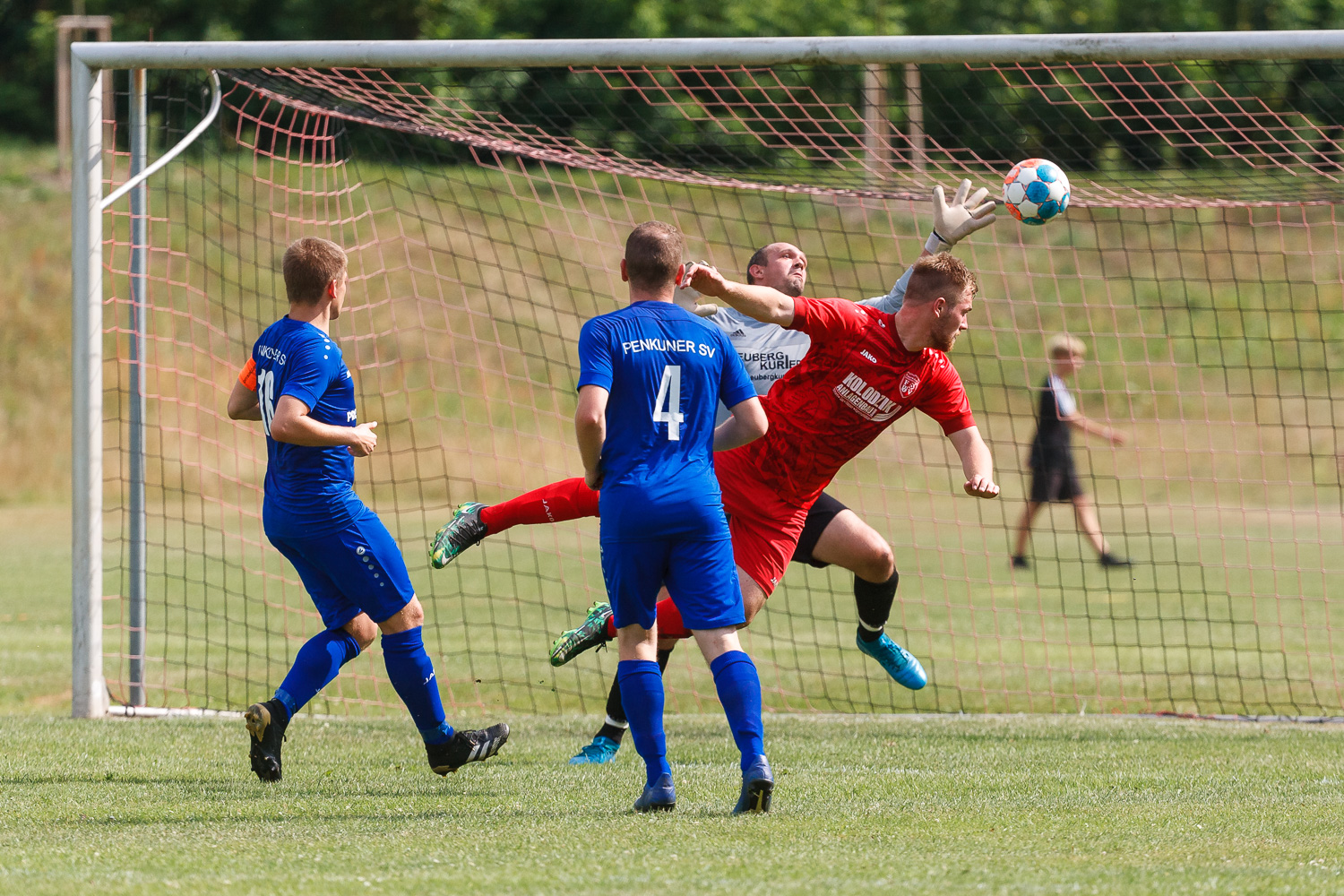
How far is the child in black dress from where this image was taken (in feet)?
39.0

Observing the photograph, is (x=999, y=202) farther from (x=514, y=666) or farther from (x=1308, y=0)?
(x=1308, y=0)

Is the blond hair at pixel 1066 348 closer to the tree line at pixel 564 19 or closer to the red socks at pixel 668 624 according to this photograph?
the red socks at pixel 668 624

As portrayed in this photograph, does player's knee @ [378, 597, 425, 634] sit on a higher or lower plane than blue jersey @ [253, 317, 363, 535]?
lower

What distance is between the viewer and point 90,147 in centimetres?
703

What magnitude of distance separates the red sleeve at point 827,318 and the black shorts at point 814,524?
1.09 meters

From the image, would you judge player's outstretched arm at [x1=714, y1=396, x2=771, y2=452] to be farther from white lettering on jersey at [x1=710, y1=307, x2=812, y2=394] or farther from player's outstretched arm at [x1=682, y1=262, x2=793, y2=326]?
white lettering on jersey at [x1=710, y1=307, x2=812, y2=394]

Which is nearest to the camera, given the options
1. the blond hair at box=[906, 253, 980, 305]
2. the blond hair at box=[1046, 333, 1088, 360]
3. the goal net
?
the blond hair at box=[906, 253, 980, 305]

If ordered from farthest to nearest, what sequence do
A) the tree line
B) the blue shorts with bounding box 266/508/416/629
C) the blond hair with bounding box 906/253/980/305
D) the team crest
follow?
the tree line < the team crest < the blond hair with bounding box 906/253/980/305 < the blue shorts with bounding box 266/508/416/629

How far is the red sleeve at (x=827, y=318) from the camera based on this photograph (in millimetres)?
5016

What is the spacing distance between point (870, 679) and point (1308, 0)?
115 ft

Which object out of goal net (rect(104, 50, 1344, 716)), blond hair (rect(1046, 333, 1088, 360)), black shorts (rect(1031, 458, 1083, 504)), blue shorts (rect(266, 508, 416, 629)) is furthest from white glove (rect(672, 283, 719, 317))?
black shorts (rect(1031, 458, 1083, 504))

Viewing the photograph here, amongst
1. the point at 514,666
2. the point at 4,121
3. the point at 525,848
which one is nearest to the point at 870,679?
the point at 514,666

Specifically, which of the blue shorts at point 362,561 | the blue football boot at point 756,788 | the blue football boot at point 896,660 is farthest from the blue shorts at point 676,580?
the blue football boot at point 896,660

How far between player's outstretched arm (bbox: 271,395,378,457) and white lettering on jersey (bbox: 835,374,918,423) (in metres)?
1.77
